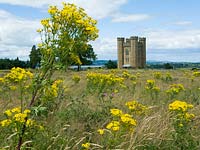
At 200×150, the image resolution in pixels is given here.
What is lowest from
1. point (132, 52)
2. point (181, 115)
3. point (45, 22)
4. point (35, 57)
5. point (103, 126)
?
point (103, 126)

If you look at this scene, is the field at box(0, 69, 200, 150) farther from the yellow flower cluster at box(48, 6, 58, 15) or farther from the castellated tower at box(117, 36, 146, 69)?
the castellated tower at box(117, 36, 146, 69)

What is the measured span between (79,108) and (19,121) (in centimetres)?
370

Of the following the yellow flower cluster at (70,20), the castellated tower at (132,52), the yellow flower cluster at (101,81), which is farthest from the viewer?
the castellated tower at (132,52)

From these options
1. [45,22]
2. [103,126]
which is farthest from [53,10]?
[103,126]

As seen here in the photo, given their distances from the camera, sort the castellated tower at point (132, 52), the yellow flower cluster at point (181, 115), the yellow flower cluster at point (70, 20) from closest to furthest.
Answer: the yellow flower cluster at point (70, 20) < the yellow flower cluster at point (181, 115) < the castellated tower at point (132, 52)

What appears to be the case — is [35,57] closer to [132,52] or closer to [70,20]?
[70,20]

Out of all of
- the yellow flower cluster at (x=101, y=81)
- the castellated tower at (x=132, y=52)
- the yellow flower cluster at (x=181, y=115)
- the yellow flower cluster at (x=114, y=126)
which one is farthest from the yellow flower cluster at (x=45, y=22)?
the castellated tower at (x=132, y=52)

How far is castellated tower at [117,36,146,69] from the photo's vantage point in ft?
324

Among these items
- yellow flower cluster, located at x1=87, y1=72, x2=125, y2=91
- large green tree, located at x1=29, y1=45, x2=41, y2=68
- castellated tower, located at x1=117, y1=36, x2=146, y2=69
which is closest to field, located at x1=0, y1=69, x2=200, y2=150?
yellow flower cluster, located at x1=87, y1=72, x2=125, y2=91

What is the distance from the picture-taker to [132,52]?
100 m

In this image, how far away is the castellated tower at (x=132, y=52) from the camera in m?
98.7

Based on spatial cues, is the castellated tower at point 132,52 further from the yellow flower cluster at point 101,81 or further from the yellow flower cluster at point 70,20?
the yellow flower cluster at point 70,20

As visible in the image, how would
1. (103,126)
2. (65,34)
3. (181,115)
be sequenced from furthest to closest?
1. (103,126)
2. (181,115)
3. (65,34)

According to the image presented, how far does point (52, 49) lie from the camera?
3.37 metres
